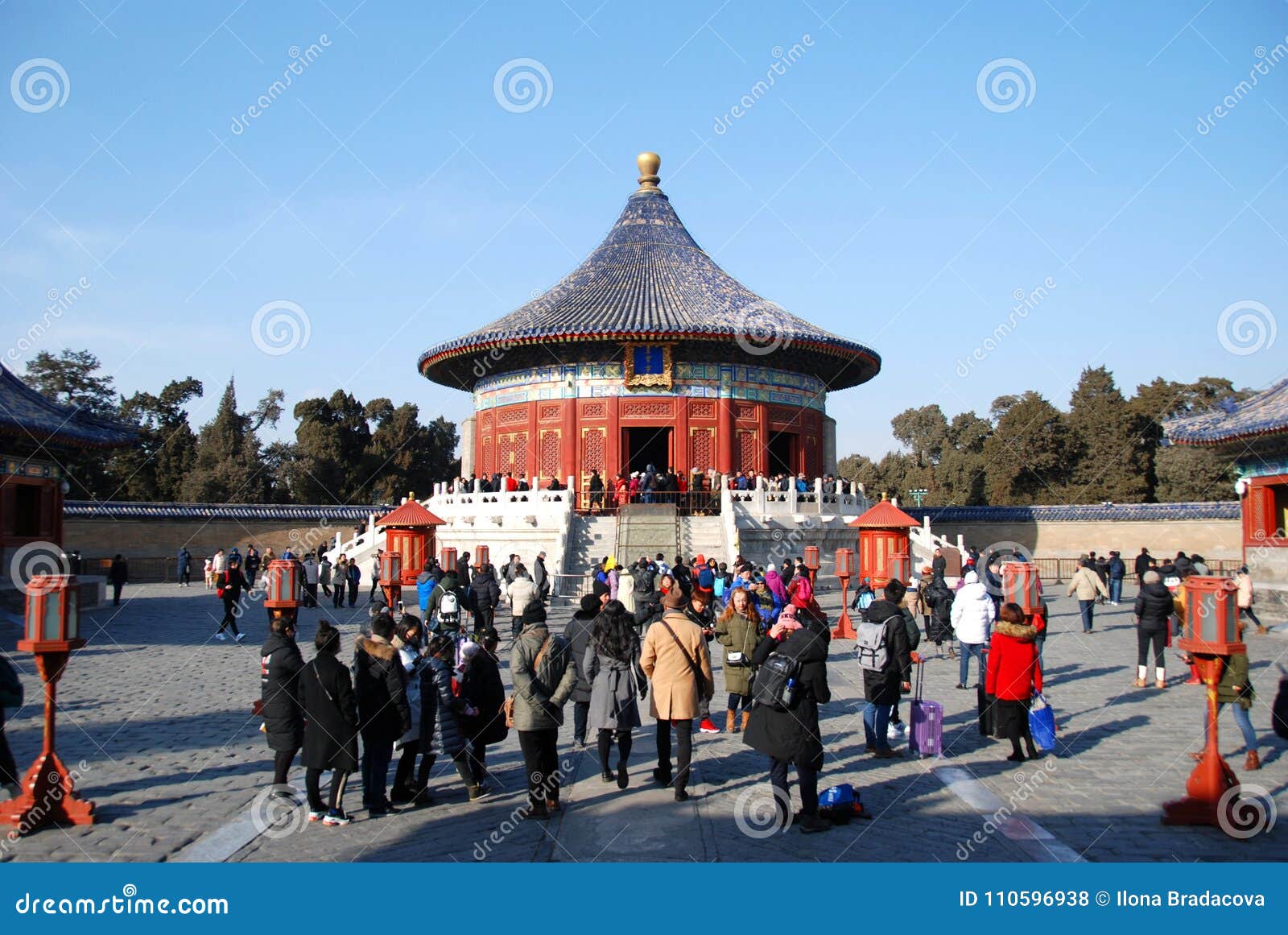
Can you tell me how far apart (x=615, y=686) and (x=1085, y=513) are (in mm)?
30752

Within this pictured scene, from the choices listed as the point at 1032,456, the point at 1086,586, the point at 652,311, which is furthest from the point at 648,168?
the point at 1086,586

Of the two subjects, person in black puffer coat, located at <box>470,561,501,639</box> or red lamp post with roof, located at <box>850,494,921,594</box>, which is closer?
person in black puffer coat, located at <box>470,561,501,639</box>

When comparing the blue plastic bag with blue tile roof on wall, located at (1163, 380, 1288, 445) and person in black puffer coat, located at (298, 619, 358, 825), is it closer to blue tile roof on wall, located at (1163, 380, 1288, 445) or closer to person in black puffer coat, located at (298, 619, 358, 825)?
person in black puffer coat, located at (298, 619, 358, 825)

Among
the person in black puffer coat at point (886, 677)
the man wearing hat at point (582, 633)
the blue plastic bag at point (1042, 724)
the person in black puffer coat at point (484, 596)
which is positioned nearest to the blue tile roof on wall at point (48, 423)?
the person in black puffer coat at point (484, 596)

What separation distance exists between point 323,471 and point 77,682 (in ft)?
114

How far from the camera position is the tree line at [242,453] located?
42.8 metres

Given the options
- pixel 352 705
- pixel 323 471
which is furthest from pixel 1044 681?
pixel 323 471

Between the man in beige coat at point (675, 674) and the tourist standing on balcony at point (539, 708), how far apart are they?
25.0 inches

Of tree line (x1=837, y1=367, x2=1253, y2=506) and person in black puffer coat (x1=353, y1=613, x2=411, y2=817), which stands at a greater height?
tree line (x1=837, y1=367, x2=1253, y2=506)

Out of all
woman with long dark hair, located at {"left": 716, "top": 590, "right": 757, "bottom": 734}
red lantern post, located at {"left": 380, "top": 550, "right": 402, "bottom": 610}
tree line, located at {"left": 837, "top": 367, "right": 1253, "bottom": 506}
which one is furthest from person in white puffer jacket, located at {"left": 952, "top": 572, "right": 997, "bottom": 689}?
tree line, located at {"left": 837, "top": 367, "right": 1253, "bottom": 506}

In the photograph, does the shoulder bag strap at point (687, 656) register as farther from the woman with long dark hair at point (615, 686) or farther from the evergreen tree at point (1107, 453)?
the evergreen tree at point (1107, 453)

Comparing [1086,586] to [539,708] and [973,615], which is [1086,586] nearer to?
[973,615]

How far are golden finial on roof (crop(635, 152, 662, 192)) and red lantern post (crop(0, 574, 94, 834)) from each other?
116 feet

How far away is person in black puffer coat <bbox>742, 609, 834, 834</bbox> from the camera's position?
6625mm
